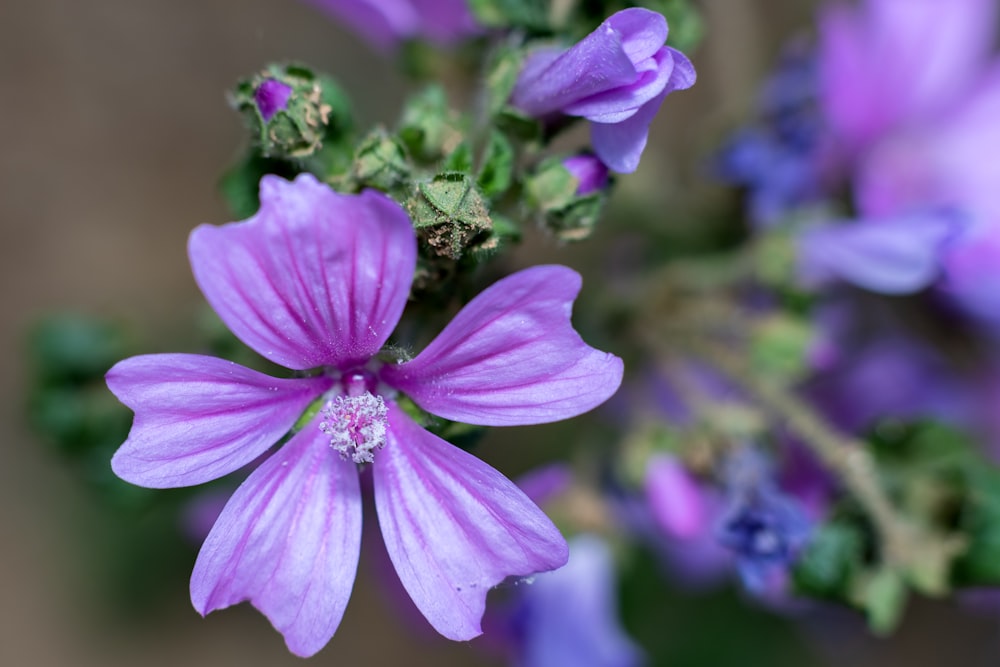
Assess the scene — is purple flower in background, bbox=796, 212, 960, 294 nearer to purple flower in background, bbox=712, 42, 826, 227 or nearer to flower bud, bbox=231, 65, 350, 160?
purple flower in background, bbox=712, 42, 826, 227

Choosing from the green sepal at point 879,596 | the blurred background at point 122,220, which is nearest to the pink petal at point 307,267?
the green sepal at point 879,596

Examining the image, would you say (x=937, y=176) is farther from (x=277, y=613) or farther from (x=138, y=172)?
(x=138, y=172)

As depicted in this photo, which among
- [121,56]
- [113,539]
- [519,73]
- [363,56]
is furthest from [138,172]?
[519,73]

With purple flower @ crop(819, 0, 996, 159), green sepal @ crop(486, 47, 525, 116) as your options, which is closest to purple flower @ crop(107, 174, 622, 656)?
green sepal @ crop(486, 47, 525, 116)

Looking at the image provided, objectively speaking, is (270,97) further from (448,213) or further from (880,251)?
(880,251)

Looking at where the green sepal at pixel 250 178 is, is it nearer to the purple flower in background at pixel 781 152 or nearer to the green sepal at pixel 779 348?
the green sepal at pixel 779 348
